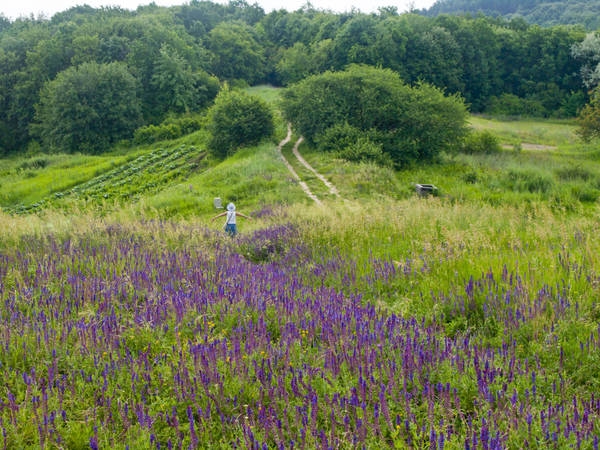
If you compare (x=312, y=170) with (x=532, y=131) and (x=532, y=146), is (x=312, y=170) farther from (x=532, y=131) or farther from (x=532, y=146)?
(x=532, y=131)

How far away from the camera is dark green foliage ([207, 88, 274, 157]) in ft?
116

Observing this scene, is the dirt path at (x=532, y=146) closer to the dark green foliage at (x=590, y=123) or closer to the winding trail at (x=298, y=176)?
the dark green foliage at (x=590, y=123)

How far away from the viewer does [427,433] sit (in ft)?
7.67

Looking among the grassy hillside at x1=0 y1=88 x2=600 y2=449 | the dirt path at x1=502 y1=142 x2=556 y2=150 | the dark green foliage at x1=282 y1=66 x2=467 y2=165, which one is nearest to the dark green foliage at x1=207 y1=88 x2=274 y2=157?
the dark green foliage at x1=282 y1=66 x2=467 y2=165

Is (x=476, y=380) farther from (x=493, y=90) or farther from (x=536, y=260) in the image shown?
(x=493, y=90)

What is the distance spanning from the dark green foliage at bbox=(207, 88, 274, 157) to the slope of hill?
89.8 m

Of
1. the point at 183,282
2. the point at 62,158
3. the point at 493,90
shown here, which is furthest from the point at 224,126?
the point at 493,90

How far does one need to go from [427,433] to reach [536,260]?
3705 mm

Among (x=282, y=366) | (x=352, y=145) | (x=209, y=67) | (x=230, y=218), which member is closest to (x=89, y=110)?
(x=209, y=67)

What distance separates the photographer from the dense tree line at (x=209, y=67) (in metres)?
55.8

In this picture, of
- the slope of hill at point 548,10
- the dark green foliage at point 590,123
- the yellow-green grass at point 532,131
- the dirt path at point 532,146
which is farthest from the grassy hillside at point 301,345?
the slope of hill at point 548,10

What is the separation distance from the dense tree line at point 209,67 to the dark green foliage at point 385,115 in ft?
82.6

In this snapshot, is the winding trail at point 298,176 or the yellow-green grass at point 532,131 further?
the yellow-green grass at point 532,131

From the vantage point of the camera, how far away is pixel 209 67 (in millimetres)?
79125
